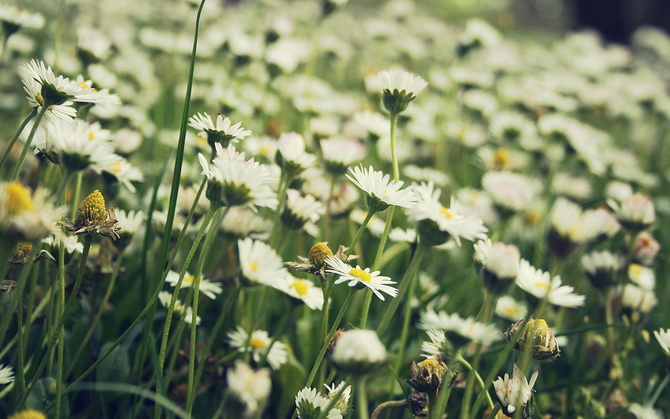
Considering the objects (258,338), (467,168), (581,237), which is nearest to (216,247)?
(258,338)

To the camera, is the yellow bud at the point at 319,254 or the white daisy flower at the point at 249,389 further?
the yellow bud at the point at 319,254

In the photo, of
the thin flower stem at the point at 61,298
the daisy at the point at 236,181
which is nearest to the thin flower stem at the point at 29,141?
the thin flower stem at the point at 61,298

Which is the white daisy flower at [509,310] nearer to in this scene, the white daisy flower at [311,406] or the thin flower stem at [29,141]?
the white daisy flower at [311,406]

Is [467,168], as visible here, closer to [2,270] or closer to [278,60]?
[278,60]

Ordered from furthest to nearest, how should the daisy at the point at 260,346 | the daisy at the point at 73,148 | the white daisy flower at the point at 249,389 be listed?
the daisy at the point at 260,346 < the daisy at the point at 73,148 < the white daisy flower at the point at 249,389

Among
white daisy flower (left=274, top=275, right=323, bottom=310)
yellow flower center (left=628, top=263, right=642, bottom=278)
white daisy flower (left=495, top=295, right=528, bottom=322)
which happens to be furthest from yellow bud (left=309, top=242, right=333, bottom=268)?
yellow flower center (left=628, top=263, right=642, bottom=278)

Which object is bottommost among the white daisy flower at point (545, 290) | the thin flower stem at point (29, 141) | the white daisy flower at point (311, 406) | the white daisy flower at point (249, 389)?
the white daisy flower at point (311, 406)

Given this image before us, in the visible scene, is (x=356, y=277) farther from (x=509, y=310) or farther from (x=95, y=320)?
(x=509, y=310)
